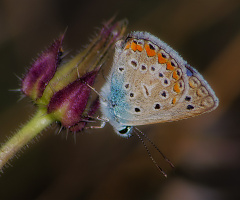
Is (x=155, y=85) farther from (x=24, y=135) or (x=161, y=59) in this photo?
(x=24, y=135)

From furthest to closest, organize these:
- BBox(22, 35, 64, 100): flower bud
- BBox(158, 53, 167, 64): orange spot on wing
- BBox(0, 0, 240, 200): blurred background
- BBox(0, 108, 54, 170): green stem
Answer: BBox(0, 0, 240, 200): blurred background < BBox(158, 53, 167, 64): orange spot on wing < BBox(22, 35, 64, 100): flower bud < BBox(0, 108, 54, 170): green stem

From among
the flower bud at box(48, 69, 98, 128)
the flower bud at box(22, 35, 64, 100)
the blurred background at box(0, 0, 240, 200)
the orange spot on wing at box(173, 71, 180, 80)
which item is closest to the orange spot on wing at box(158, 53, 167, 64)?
the orange spot on wing at box(173, 71, 180, 80)

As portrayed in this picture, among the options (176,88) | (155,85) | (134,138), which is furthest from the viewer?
(134,138)

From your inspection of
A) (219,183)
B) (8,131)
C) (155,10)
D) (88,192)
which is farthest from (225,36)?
(8,131)

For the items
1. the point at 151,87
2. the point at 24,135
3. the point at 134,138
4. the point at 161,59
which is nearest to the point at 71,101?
the point at 24,135

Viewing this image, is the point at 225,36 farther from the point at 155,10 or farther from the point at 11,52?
the point at 11,52

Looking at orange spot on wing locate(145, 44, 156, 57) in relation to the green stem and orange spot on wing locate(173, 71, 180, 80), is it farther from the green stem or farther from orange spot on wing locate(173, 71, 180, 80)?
the green stem

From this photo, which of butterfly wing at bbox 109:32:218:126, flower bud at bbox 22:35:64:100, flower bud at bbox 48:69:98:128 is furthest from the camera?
butterfly wing at bbox 109:32:218:126
